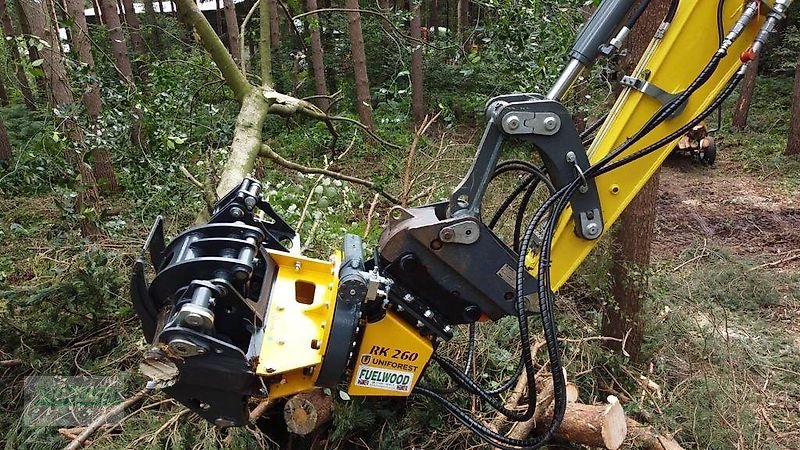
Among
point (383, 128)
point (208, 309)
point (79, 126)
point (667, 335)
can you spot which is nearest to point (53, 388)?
point (79, 126)

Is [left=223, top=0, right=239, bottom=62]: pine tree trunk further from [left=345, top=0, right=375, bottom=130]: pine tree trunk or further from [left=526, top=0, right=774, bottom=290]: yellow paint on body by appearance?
[left=526, top=0, right=774, bottom=290]: yellow paint on body

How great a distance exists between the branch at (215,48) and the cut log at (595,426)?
351 cm

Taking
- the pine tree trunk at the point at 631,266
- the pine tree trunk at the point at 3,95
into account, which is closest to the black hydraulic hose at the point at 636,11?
the pine tree trunk at the point at 631,266

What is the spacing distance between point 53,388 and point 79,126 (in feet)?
6.17

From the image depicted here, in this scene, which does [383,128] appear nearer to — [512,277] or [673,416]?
[673,416]

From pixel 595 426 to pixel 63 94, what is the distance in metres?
4.55

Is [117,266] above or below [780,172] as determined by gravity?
above

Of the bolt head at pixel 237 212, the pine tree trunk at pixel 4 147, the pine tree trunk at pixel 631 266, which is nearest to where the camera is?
the bolt head at pixel 237 212

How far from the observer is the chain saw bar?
1.92m

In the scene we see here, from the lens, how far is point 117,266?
447 cm

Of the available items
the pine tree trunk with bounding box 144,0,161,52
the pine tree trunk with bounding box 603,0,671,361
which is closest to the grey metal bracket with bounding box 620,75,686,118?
the pine tree trunk with bounding box 603,0,671,361

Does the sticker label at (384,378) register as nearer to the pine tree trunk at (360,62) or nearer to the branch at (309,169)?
the branch at (309,169)

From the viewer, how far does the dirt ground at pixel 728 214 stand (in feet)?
24.0

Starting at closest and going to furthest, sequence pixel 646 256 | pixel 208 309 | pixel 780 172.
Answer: pixel 208 309, pixel 646 256, pixel 780 172
